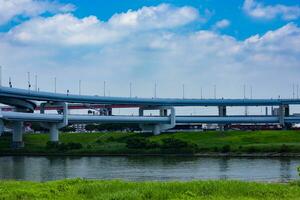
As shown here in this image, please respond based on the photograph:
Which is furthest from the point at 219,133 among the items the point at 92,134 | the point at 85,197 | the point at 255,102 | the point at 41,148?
the point at 85,197

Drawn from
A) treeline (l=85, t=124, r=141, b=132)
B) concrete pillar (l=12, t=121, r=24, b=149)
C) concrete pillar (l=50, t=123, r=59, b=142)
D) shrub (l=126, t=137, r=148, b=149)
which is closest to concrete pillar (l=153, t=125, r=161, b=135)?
treeline (l=85, t=124, r=141, b=132)

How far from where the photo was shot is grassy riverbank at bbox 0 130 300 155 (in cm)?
8400

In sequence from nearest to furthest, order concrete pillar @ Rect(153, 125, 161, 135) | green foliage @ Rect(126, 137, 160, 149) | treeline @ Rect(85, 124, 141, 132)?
green foliage @ Rect(126, 137, 160, 149) → concrete pillar @ Rect(153, 125, 161, 135) → treeline @ Rect(85, 124, 141, 132)

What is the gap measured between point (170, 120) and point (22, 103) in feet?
109

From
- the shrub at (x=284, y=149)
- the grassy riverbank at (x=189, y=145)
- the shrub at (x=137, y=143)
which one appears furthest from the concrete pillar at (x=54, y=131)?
the shrub at (x=284, y=149)

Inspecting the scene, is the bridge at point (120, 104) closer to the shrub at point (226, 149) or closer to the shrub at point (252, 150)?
the shrub at point (226, 149)

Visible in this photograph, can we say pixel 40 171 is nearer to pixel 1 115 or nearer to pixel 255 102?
pixel 1 115

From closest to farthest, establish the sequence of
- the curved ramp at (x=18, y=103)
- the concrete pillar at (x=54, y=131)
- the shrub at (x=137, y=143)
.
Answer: the shrub at (x=137, y=143), the curved ramp at (x=18, y=103), the concrete pillar at (x=54, y=131)

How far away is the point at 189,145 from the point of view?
87.8m

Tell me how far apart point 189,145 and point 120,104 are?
37030 mm

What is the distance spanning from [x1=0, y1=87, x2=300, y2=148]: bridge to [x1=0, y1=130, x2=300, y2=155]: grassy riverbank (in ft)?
15.4

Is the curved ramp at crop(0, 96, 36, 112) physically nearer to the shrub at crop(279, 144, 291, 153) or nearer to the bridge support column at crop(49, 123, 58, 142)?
the bridge support column at crop(49, 123, 58, 142)

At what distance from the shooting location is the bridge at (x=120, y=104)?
319 feet

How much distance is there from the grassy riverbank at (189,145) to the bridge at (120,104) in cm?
471
